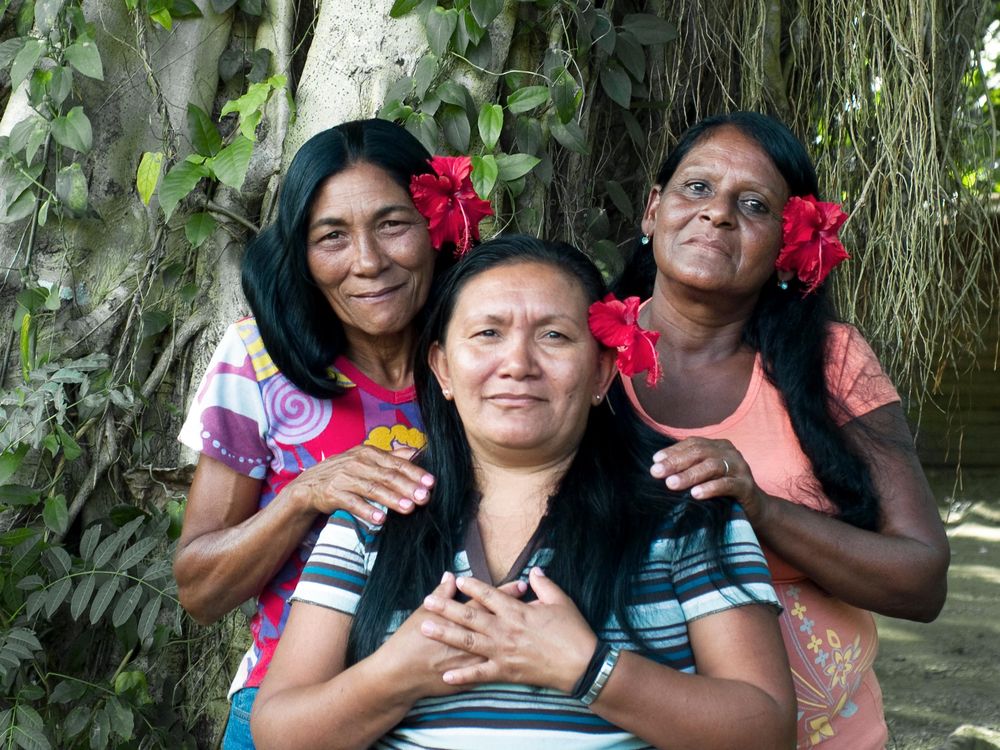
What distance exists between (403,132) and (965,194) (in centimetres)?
186

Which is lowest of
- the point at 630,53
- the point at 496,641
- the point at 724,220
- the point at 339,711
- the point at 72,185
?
the point at 339,711

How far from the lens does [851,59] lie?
10.4ft

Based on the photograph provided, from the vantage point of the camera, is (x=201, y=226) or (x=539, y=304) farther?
(x=201, y=226)

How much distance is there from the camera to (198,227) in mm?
2779

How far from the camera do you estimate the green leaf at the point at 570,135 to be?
2.74 meters

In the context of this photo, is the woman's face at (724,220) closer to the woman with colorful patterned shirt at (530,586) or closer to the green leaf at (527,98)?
the woman with colorful patterned shirt at (530,586)

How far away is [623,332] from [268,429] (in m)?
0.72

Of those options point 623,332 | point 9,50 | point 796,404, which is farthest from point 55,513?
point 796,404

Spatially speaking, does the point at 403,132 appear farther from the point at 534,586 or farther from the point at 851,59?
the point at 851,59

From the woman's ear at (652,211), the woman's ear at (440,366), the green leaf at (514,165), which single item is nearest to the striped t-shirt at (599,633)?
the woman's ear at (440,366)

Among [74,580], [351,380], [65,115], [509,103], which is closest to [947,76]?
[509,103]

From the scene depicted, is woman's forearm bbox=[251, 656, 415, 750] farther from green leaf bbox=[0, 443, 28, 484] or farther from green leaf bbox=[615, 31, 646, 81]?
green leaf bbox=[615, 31, 646, 81]

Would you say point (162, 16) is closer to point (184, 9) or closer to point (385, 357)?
point (184, 9)

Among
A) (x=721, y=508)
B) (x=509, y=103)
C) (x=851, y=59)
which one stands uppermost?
(x=851, y=59)
